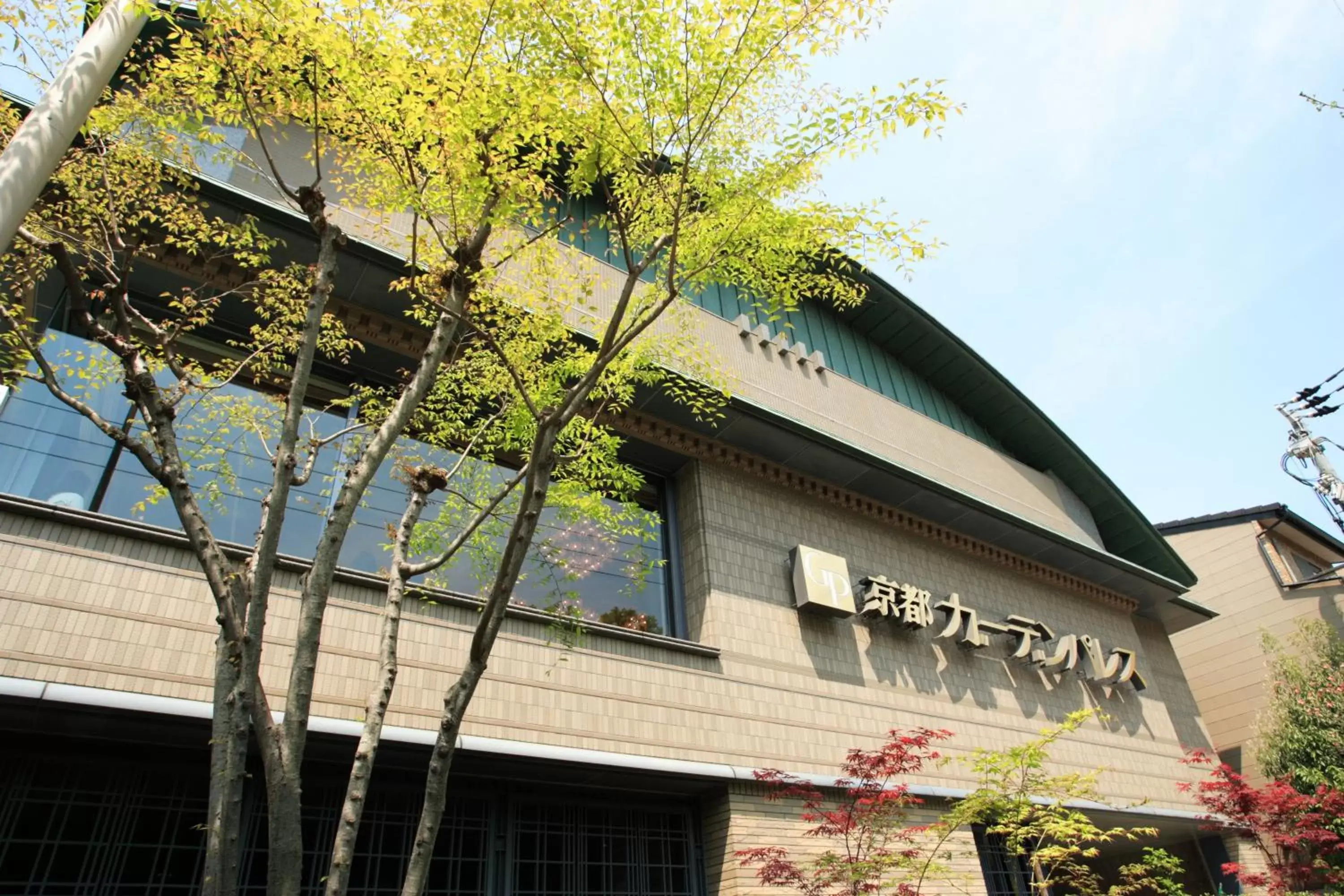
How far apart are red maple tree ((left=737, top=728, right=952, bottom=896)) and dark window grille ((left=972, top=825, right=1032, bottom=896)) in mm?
2315

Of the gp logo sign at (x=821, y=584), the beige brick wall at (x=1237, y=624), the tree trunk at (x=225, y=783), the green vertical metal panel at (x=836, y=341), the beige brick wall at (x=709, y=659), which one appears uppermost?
the green vertical metal panel at (x=836, y=341)

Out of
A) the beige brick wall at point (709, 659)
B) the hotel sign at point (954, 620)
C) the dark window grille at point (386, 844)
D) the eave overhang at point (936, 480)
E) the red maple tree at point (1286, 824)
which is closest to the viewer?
the beige brick wall at point (709, 659)

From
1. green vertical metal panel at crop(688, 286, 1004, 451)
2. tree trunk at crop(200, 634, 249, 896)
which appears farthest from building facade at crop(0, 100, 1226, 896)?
tree trunk at crop(200, 634, 249, 896)

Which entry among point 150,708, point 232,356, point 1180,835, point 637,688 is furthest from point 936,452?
point 150,708

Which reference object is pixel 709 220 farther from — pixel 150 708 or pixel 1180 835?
pixel 1180 835

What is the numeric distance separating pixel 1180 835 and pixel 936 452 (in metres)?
8.11

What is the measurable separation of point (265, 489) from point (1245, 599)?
20.9 meters

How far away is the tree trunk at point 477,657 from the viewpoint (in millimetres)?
4387

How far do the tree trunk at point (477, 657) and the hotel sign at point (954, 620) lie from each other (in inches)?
239

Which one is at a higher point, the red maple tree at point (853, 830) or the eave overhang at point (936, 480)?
the eave overhang at point (936, 480)

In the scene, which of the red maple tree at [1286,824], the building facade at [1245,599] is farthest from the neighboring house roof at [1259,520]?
the red maple tree at [1286,824]

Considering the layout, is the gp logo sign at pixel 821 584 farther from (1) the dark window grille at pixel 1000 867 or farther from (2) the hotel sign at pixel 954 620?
(1) the dark window grille at pixel 1000 867

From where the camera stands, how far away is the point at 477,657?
4734mm

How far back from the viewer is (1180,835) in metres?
14.9
